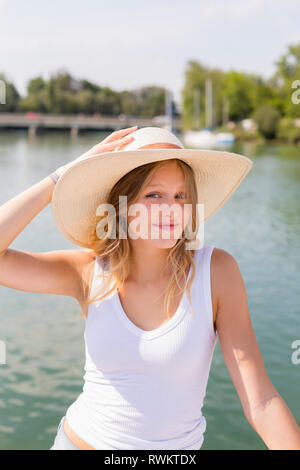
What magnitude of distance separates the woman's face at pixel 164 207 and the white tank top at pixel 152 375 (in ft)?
0.46

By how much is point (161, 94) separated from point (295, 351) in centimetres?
9932

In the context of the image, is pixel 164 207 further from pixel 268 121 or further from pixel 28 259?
pixel 268 121

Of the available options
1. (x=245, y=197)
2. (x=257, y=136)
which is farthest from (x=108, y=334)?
(x=257, y=136)

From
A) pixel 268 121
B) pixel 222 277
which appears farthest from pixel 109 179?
pixel 268 121

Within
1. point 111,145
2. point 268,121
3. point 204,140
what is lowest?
point 204,140

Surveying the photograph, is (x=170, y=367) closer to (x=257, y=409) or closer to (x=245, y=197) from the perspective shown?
(x=257, y=409)

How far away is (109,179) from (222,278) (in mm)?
507

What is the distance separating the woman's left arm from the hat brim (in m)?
0.35

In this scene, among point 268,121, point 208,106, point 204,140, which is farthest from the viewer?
point 208,106

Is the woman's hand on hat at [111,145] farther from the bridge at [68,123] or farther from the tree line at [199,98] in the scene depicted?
the bridge at [68,123]

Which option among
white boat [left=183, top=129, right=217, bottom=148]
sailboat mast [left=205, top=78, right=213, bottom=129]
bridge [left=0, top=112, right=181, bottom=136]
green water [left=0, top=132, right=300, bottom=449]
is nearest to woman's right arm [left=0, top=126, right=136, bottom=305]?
green water [left=0, top=132, right=300, bottom=449]

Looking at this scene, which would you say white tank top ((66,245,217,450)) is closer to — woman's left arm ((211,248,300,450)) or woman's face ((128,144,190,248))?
woman's left arm ((211,248,300,450))

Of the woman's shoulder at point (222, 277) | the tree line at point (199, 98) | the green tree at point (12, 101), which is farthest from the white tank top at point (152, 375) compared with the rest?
the green tree at point (12, 101)

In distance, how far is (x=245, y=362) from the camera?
4.79 ft
